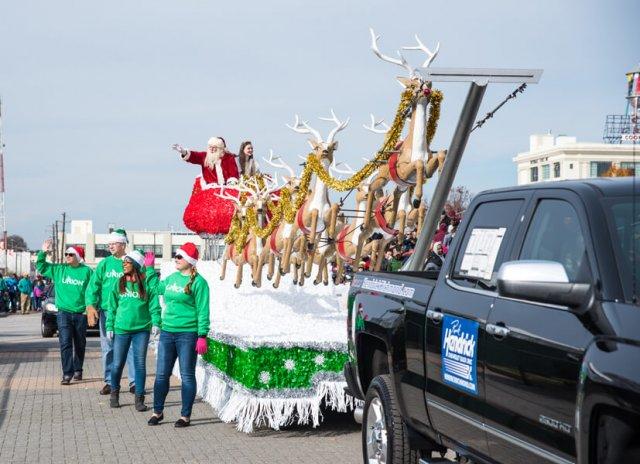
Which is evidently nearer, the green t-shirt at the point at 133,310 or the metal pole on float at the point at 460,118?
the metal pole on float at the point at 460,118

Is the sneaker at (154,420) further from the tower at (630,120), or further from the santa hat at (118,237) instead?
the tower at (630,120)

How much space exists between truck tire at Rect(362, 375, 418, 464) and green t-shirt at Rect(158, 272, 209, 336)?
3.41m

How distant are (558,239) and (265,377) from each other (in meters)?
5.18

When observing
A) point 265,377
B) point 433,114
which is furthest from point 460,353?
point 433,114

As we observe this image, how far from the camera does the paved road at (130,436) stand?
28.7 feet

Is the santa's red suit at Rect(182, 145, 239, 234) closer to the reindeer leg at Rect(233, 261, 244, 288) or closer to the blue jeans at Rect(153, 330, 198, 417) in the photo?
the reindeer leg at Rect(233, 261, 244, 288)

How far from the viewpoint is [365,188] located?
1221cm

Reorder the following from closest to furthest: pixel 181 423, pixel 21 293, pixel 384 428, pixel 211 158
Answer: pixel 384 428 → pixel 181 423 → pixel 211 158 → pixel 21 293

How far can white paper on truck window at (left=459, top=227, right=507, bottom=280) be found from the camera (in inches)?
213

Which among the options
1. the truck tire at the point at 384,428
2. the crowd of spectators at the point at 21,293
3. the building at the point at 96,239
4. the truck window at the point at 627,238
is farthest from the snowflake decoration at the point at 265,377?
the building at the point at 96,239

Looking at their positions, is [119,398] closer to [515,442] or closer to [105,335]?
[105,335]

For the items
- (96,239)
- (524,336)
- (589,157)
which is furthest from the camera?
(96,239)

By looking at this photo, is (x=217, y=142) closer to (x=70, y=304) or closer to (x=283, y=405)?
(x=70, y=304)

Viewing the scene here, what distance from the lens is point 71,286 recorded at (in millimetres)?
13961
